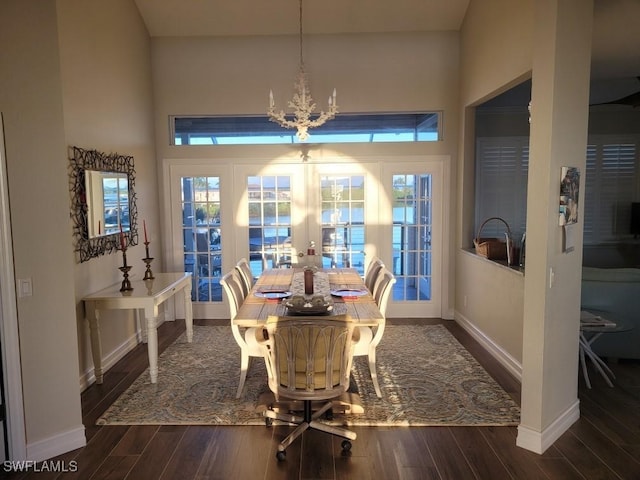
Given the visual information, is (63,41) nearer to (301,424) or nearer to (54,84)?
(54,84)

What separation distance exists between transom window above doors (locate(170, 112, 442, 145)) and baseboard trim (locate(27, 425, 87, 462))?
3.78 meters

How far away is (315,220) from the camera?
5957mm

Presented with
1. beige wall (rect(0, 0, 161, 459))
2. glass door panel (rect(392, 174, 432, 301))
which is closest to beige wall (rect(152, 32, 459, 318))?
glass door panel (rect(392, 174, 432, 301))

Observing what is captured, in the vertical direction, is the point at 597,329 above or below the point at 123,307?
below

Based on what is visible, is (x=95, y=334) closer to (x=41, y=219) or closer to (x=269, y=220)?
(x=41, y=219)

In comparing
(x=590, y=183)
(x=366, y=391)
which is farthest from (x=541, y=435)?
(x=590, y=183)

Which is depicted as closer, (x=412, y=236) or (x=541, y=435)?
(x=541, y=435)

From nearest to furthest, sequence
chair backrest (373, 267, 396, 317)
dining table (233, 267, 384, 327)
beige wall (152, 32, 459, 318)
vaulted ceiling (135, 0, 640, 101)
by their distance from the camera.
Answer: dining table (233, 267, 384, 327) < chair backrest (373, 267, 396, 317) < vaulted ceiling (135, 0, 640, 101) < beige wall (152, 32, 459, 318)

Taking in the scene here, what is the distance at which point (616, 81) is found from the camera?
5.90 metres

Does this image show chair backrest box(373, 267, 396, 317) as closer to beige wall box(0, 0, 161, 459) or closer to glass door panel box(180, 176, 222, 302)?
beige wall box(0, 0, 161, 459)

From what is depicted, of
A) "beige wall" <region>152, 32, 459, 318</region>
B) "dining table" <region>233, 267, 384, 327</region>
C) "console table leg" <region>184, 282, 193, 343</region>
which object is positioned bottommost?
"console table leg" <region>184, 282, 193, 343</region>

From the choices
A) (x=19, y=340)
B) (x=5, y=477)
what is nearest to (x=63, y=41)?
(x=19, y=340)

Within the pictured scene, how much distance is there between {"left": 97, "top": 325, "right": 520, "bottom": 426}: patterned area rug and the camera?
3324mm

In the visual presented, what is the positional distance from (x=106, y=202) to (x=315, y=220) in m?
2.50
